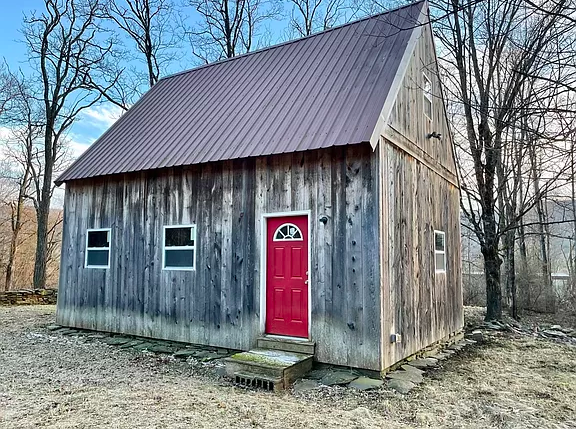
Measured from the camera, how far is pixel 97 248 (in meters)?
9.87

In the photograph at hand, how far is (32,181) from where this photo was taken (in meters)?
22.6

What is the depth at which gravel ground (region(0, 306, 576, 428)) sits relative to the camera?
15.2 feet

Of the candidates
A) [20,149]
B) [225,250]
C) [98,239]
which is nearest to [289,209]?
[225,250]

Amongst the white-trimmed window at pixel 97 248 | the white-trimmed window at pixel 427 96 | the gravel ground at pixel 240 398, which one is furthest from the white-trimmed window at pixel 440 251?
the white-trimmed window at pixel 97 248

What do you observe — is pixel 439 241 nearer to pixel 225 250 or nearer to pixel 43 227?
pixel 225 250

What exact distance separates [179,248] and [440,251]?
5.52 meters

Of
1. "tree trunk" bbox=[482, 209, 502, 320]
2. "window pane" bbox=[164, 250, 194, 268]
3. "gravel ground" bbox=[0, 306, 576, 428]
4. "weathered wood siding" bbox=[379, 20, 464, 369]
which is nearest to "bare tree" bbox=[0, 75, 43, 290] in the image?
"window pane" bbox=[164, 250, 194, 268]

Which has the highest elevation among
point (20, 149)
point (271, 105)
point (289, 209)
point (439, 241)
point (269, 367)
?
point (20, 149)

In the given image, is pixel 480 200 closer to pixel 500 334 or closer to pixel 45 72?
pixel 500 334

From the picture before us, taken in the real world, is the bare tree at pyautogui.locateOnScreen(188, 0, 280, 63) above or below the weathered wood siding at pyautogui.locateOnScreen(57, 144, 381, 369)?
above

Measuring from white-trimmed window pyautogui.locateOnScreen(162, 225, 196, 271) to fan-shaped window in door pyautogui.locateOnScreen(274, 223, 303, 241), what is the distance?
190 cm

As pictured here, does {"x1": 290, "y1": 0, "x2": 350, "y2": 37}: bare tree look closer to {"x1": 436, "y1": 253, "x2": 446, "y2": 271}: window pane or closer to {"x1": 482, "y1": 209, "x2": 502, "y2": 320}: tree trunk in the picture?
{"x1": 482, "y1": 209, "x2": 502, "y2": 320}: tree trunk

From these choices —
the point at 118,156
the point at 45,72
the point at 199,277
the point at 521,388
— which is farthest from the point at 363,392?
the point at 45,72

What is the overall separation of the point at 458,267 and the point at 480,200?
313 centimetres
